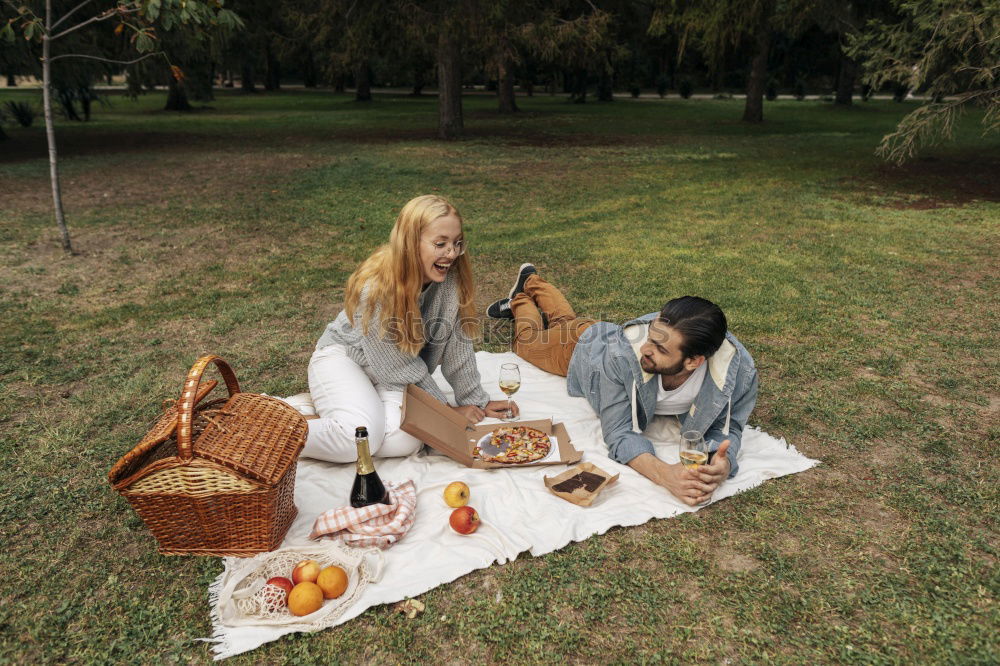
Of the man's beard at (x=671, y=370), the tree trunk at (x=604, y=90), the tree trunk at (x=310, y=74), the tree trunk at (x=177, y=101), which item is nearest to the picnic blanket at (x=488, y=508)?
the man's beard at (x=671, y=370)

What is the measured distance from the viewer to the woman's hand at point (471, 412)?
166 inches

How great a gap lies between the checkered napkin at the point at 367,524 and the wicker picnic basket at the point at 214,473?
227mm

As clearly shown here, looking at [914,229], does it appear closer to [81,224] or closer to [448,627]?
[448,627]

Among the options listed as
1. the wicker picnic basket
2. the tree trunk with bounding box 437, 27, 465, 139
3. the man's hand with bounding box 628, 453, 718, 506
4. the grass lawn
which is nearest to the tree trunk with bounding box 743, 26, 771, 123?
the grass lawn

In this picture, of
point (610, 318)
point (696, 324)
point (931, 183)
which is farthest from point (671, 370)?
point (931, 183)

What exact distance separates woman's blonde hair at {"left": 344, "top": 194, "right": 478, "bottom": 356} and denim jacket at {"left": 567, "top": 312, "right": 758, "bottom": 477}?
1.17m

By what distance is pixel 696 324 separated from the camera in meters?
3.37

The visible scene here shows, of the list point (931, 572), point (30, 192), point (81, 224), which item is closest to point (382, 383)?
point (931, 572)

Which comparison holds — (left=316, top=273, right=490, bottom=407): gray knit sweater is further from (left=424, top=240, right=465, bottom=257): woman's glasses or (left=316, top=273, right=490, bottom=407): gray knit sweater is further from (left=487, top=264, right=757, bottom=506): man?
(left=487, top=264, right=757, bottom=506): man

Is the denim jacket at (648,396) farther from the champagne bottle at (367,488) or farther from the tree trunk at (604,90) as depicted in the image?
the tree trunk at (604,90)

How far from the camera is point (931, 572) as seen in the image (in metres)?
2.94

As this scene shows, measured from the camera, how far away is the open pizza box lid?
363cm

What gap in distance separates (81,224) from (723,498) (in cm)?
951

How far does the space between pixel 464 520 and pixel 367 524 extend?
1.54ft
